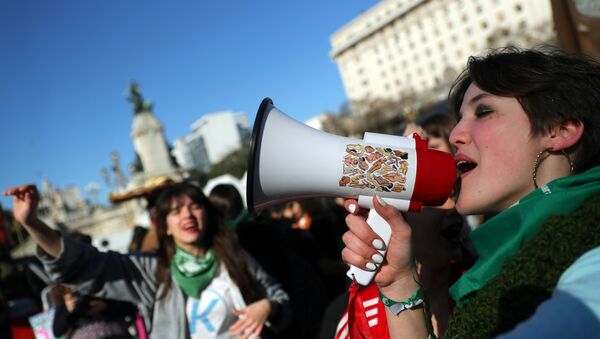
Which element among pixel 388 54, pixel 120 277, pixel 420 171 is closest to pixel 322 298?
pixel 120 277

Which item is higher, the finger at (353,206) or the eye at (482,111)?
the eye at (482,111)

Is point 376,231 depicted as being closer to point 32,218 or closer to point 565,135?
point 565,135

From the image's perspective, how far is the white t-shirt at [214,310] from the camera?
282cm

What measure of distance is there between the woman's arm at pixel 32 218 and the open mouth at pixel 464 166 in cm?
196

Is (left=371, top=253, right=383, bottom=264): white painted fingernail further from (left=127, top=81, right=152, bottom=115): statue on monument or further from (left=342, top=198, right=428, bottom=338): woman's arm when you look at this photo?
(left=127, top=81, right=152, bottom=115): statue on monument

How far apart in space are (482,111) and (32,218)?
2133mm

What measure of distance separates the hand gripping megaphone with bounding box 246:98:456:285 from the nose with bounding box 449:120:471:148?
58 mm

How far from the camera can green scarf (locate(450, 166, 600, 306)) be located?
3.61ft

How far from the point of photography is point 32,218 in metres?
2.40

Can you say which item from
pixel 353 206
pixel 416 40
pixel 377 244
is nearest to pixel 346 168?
pixel 353 206

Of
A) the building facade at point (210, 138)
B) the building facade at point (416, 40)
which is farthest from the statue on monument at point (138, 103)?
the building facade at point (210, 138)

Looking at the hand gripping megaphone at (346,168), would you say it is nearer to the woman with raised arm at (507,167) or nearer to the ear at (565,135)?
the woman with raised arm at (507,167)

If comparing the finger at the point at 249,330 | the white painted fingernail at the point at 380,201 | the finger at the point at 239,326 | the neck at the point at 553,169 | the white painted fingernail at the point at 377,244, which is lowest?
the finger at the point at 249,330

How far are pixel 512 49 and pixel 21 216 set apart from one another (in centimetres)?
229
